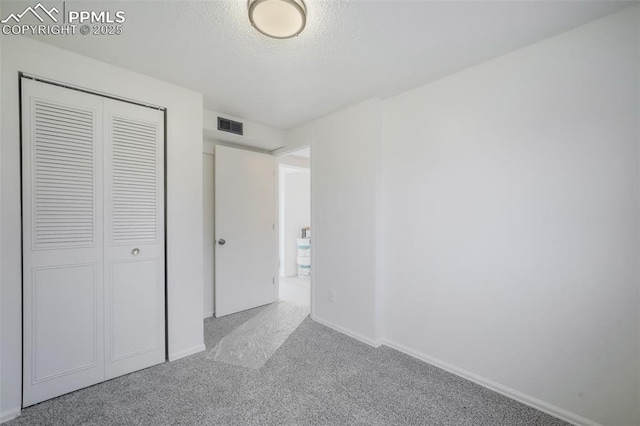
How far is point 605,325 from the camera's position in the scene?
1.59 meters

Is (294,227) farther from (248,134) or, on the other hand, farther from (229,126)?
(229,126)

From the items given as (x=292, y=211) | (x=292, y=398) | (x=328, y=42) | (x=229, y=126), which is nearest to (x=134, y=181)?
(x=229, y=126)

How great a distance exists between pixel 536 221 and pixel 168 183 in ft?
9.26

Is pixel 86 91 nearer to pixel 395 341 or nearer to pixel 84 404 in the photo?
pixel 84 404

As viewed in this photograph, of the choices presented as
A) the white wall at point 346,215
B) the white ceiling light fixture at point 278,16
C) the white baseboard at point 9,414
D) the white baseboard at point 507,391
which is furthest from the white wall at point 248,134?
the white baseboard at point 507,391

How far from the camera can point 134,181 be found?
2.22m

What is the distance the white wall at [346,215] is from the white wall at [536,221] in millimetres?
351

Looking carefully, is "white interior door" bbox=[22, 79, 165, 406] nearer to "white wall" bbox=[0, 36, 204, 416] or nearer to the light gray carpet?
"white wall" bbox=[0, 36, 204, 416]

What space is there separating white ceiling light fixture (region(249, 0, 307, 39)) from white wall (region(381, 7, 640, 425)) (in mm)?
1392

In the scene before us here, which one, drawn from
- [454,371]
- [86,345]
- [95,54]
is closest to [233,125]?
[95,54]

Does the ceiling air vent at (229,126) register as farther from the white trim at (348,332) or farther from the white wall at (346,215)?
the white trim at (348,332)

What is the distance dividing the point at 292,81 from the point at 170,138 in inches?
46.0

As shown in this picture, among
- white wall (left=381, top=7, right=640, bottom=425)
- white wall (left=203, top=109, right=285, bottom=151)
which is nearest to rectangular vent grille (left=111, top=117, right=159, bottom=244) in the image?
white wall (left=203, top=109, right=285, bottom=151)

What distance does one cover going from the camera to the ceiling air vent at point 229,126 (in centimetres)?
311
